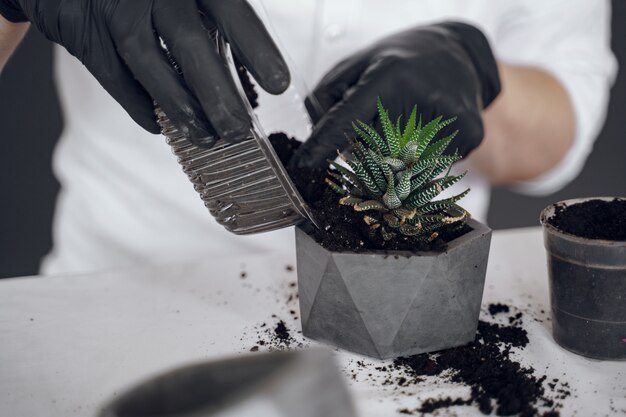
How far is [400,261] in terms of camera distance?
29.5 inches

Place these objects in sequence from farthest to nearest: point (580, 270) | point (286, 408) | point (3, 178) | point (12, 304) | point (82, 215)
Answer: point (3, 178)
point (82, 215)
point (12, 304)
point (580, 270)
point (286, 408)

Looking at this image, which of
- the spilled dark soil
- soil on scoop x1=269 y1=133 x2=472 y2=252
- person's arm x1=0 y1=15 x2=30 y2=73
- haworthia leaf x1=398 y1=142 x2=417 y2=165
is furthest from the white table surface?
person's arm x1=0 y1=15 x2=30 y2=73

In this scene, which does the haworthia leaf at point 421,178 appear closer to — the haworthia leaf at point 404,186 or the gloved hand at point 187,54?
the haworthia leaf at point 404,186

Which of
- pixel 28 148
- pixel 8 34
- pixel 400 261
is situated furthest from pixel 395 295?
pixel 28 148

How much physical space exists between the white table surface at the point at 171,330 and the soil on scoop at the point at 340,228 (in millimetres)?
154

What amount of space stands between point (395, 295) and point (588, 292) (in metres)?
0.24

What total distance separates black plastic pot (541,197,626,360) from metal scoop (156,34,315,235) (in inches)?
12.7

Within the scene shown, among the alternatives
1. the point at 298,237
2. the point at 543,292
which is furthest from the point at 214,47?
the point at 543,292

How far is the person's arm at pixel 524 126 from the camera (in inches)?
56.2

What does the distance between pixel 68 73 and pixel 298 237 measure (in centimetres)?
82

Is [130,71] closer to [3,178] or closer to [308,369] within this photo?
[308,369]

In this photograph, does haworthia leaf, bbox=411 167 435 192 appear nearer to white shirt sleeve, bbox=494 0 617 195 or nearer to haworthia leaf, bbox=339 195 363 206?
haworthia leaf, bbox=339 195 363 206

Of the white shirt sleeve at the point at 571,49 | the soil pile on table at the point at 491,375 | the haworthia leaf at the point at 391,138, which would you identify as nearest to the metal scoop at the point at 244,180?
the haworthia leaf at the point at 391,138

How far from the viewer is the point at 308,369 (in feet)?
1.50
